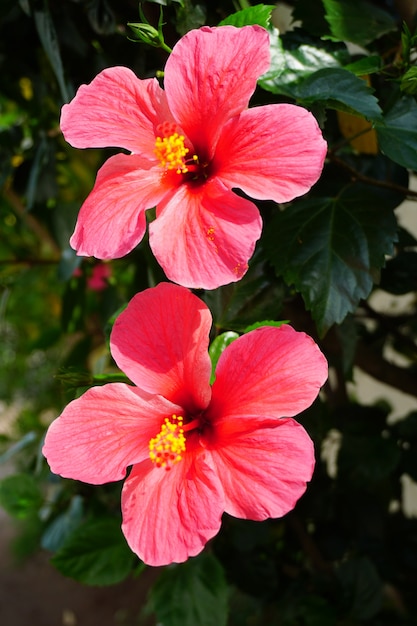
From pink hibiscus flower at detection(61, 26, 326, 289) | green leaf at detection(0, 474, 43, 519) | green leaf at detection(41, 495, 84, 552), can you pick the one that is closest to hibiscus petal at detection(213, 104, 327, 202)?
pink hibiscus flower at detection(61, 26, 326, 289)

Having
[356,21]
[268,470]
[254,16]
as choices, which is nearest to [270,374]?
[268,470]

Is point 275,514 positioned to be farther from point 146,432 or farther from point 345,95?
point 345,95

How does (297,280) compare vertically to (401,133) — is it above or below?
below

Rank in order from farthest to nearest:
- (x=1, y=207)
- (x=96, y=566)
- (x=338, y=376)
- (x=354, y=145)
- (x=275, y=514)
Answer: (x=1, y=207)
(x=338, y=376)
(x=96, y=566)
(x=354, y=145)
(x=275, y=514)

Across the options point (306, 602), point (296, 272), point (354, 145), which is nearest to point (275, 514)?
point (296, 272)

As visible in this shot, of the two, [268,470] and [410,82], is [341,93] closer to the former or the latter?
[410,82]

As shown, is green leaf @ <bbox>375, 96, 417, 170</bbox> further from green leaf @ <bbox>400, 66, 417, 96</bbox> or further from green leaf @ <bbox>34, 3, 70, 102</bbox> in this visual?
green leaf @ <bbox>34, 3, 70, 102</bbox>
